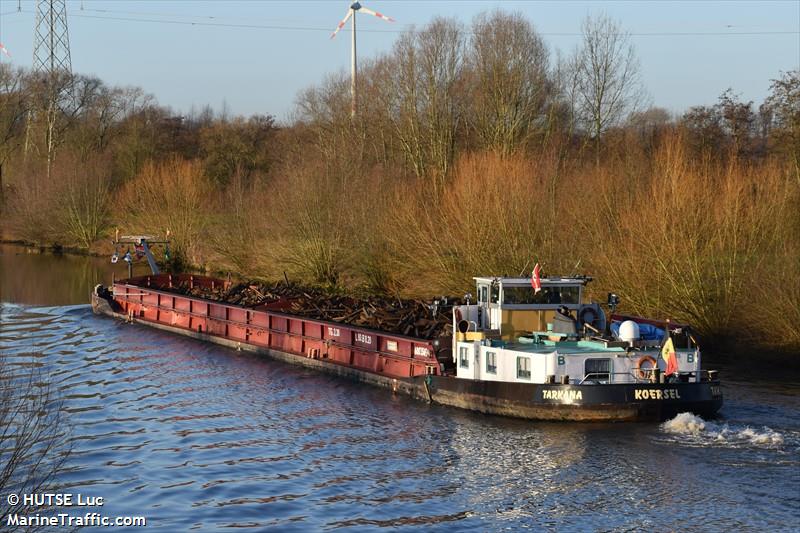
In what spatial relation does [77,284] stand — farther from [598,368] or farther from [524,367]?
[598,368]

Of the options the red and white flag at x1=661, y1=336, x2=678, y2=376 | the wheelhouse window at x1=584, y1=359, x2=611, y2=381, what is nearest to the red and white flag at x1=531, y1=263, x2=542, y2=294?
the wheelhouse window at x1=584, y1=359, x2=611, y2=381

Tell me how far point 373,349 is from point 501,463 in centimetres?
887

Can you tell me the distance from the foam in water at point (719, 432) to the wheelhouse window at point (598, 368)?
1.72m

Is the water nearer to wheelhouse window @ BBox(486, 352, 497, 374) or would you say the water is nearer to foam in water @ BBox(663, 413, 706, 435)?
foam in water @ BBox(663, 413, 706, 435)

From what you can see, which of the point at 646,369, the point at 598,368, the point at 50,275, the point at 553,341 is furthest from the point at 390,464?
the point at 50,275

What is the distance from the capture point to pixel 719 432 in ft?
65.6

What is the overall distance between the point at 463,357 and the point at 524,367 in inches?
76.5

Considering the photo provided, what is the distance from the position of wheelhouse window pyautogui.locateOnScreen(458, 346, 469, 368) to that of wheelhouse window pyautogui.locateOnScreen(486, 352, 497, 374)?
0.65 m

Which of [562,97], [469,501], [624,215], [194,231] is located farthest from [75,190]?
[469,501]

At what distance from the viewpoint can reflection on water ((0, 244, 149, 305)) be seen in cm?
4550

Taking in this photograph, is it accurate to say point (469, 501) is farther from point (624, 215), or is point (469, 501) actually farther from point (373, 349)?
point (624, 215)

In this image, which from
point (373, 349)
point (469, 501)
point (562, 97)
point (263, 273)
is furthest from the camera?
point (562, 97)

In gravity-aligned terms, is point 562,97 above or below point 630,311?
above

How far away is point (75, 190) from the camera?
2756 inches
